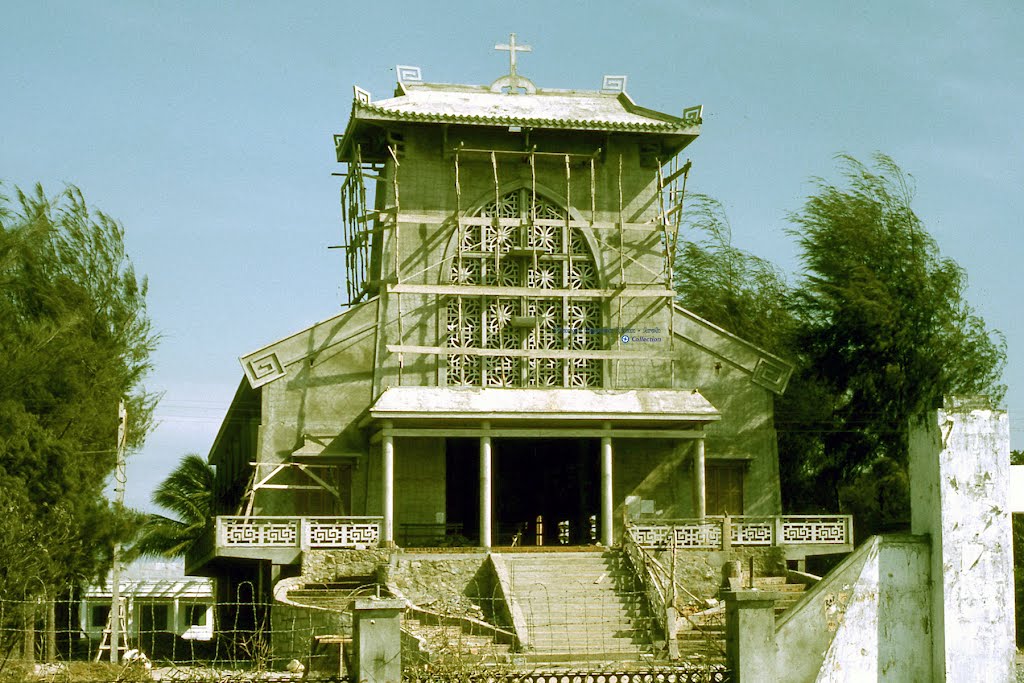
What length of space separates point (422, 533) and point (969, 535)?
1546 centimetres

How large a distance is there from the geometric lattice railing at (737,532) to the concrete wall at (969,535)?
1145 cm

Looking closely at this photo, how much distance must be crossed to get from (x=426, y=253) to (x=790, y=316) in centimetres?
1135

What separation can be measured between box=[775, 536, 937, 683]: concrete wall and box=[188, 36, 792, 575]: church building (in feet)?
42.4

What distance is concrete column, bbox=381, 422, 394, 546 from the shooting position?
989 inches

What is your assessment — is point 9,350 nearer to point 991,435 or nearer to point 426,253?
point 426,253

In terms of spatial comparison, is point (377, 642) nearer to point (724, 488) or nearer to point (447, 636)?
point (447, 636)

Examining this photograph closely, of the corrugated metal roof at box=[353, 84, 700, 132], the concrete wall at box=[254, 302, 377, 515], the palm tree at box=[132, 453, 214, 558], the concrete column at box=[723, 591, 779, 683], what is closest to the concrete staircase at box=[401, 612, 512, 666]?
the concrete column at box=[723, 591, 779, 683]

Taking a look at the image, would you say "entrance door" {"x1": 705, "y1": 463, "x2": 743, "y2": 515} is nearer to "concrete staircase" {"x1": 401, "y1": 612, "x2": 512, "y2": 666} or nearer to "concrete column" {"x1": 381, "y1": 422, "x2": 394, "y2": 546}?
"concrete column" {"x1": 381, "y1": 422, "x2": 394, "y2": 546}

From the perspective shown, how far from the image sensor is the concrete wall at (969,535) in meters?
12.8

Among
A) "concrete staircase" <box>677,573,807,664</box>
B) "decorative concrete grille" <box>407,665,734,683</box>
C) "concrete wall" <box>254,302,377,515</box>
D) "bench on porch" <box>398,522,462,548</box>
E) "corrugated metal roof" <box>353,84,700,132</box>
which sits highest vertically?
"corrugated metal roof" <box>353,84,700,132</box>

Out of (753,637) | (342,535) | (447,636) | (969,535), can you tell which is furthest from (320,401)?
(969,535)

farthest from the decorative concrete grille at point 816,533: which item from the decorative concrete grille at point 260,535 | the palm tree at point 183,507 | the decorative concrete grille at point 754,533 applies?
the palm tree at point 183,507

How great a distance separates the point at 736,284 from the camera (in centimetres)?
3944

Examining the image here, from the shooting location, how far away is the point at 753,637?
42.8 feet
